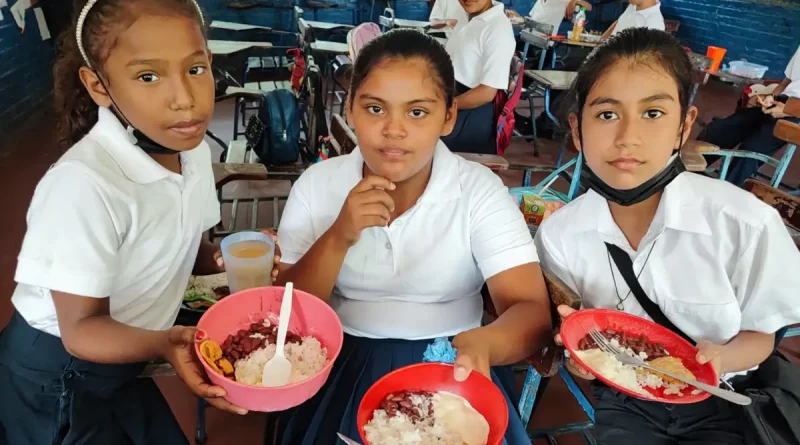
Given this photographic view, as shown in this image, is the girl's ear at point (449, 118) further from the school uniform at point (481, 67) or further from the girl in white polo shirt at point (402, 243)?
the school uniform at point (481, 67)

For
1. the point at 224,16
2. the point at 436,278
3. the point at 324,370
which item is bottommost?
the point at 224,16

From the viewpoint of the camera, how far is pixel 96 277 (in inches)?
37.2

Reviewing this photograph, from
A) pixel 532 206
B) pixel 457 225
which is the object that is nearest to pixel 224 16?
pixel 532 206

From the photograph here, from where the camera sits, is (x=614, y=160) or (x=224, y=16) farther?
(x=224, y=16)

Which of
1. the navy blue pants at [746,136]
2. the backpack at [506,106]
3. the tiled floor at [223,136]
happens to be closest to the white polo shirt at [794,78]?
the navy blue pants at [746,136]

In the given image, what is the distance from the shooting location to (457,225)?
1.29 metres

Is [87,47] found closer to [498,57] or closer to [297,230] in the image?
[297,230]

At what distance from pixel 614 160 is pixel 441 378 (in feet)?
2.25

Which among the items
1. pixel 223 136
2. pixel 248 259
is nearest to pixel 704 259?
pixel 248 259

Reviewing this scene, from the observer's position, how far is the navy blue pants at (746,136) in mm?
3871

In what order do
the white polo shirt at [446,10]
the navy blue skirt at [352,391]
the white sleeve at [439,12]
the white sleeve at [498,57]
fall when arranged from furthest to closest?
the white sleeve at [439,12]
the white polo shirt at [446,10]
the white sleeve at [498,57]
the navy blue skirt at [352,391]

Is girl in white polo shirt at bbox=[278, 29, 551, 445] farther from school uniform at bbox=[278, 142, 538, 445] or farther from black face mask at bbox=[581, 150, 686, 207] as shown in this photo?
black face mask at bbox=[581, 150, 686, 207]

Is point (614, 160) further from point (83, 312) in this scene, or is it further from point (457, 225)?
point (83, 312)

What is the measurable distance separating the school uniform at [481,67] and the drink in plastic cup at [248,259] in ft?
7.19
